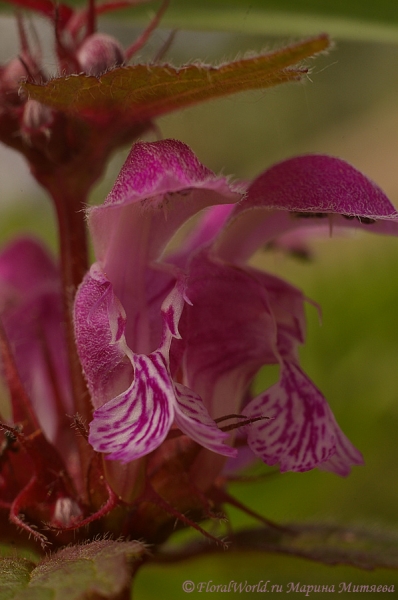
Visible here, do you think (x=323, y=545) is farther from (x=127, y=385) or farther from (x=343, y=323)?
(x=343, y=323)

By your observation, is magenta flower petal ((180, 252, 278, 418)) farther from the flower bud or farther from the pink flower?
the flower bud

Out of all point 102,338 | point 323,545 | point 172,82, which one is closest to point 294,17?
point 172,82

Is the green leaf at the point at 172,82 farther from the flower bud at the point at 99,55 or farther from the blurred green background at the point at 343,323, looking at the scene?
the blurred green background at the point at 343,323

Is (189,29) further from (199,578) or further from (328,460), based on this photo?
(199,578)

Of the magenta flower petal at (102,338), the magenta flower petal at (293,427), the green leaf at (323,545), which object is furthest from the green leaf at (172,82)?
the green leaf at (323,545)

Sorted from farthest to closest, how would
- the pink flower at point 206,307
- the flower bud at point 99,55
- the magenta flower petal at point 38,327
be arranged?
the magenta flower petal at point 38,327 → the flower bud at point 99,55 → the pink flower at point 206,307

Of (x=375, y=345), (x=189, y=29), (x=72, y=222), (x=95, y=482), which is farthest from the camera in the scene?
(x=375, y=345)

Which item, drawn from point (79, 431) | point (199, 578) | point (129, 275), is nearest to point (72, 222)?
point (129, 275)
